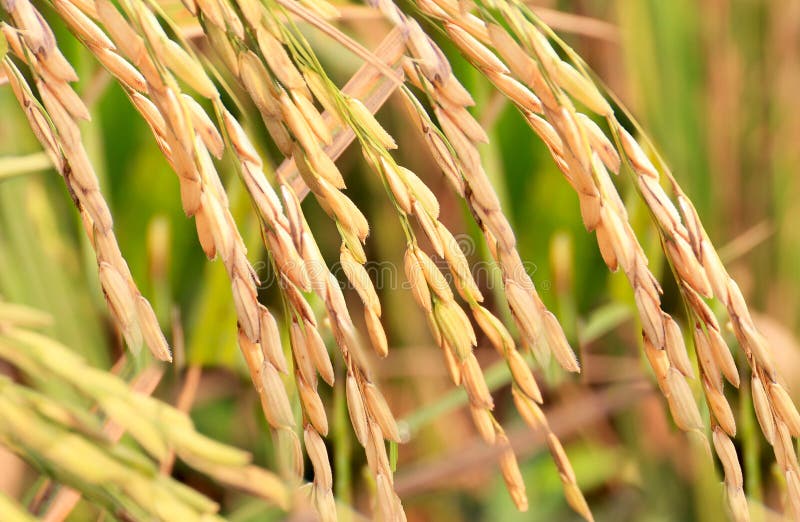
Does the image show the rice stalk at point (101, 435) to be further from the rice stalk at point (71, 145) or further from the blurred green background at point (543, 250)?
the blurred green background at point (543, 250)

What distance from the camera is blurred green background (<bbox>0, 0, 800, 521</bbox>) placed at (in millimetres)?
656

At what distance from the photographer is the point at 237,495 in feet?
2.18

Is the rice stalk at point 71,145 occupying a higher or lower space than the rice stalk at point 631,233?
lower

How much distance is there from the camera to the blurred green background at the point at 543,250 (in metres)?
0.66

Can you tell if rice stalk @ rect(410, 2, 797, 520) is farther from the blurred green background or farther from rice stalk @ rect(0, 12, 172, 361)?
the blurred green background

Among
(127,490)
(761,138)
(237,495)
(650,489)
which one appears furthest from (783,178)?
(127,490)

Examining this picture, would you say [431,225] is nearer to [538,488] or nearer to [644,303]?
[644,303]

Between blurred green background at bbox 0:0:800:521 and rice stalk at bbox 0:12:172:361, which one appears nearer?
rice stalk at bbox 0:12:172:361

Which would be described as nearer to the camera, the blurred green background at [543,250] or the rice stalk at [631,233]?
the rice stalk at [631,233]

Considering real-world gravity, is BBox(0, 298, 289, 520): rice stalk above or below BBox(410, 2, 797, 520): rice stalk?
below

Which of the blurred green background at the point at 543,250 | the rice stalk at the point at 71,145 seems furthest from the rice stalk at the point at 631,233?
the blurred green background at the point at 543,250

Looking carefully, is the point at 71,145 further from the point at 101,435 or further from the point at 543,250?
the point at 543,250

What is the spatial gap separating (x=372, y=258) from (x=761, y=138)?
15.8 inches

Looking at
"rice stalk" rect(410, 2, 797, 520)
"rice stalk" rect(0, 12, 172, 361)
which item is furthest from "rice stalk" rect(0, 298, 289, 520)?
"rice stalk" rect(410, 2, 797, 520)
